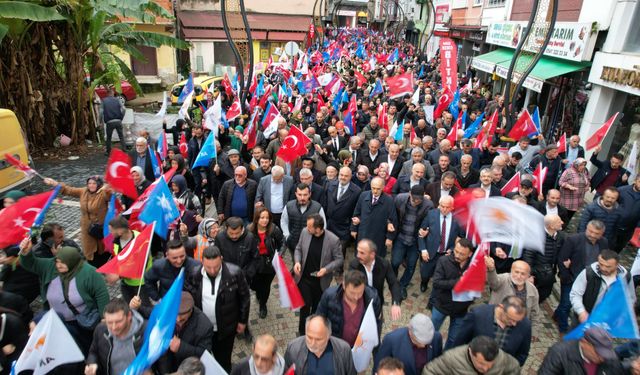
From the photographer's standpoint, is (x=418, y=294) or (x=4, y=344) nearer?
(x=4, y=344)

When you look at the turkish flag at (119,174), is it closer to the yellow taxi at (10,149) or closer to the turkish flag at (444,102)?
the yellow taxi at (10,149)

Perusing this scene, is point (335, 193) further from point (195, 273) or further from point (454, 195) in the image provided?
point (195, 273)

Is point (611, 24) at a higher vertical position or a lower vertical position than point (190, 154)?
higher

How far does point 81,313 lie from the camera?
13.4 ft

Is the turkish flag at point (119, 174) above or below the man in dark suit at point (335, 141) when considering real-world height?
above

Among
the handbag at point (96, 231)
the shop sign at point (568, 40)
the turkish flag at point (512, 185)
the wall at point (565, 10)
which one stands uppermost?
the wall at point (565, 10)

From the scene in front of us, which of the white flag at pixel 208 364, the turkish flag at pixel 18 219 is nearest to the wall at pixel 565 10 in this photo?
the white flag at pixel 208 364

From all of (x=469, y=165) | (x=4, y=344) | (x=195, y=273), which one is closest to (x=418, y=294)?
(x=469, y=165)

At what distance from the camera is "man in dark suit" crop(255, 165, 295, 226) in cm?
653

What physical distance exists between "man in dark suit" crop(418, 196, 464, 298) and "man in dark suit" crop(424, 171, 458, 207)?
2.25ft

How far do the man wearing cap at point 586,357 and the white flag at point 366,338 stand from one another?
1.40 m

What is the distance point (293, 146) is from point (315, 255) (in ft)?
9.31

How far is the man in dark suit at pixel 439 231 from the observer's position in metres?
5.68

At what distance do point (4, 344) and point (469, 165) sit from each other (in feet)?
21.7
